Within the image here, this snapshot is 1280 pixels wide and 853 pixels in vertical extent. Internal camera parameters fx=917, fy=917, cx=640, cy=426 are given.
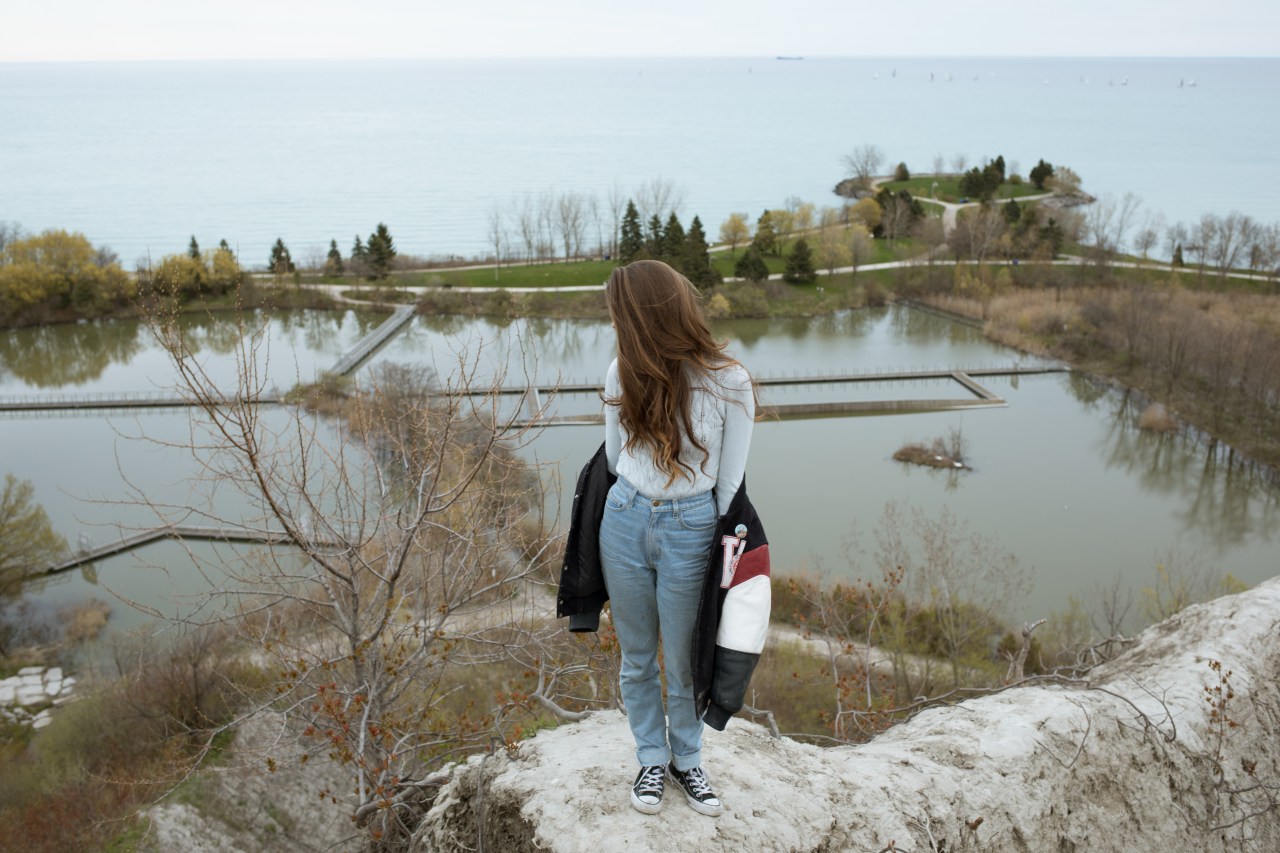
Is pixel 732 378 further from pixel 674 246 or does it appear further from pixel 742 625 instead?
pixel 674 246

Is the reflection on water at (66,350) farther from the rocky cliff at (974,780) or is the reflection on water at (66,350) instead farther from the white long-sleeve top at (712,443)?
the white long-sleeve top at (712,443)

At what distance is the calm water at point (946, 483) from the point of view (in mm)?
17828

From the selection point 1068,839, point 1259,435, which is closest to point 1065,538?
point 1259,435

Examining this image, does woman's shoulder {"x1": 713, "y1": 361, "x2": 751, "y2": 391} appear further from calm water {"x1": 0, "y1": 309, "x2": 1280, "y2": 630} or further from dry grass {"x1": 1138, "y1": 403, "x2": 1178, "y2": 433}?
dry grass {"x1": 1138, "y1": 403, "x2": 1178, "y2": 433}

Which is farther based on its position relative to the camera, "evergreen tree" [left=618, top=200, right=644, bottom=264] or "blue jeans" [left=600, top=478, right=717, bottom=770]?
"evergreen tree" [left=618, top=200, right=644, bottom=264]

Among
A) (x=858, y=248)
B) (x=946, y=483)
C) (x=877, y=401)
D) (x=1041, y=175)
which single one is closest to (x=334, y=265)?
(x=858, y=248)

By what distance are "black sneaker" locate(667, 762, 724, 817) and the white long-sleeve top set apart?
945 millimetres

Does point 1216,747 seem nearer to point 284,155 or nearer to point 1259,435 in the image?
point 1259,435

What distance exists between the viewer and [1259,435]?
2389cm

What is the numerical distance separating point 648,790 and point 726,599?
737mm

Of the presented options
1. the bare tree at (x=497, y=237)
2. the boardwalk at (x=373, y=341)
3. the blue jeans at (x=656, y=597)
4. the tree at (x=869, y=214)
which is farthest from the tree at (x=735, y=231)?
the blue jeans at (x=656, y=597)

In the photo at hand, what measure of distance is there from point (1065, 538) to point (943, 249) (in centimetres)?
2788

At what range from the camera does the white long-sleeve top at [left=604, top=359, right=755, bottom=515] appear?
259 centimetres

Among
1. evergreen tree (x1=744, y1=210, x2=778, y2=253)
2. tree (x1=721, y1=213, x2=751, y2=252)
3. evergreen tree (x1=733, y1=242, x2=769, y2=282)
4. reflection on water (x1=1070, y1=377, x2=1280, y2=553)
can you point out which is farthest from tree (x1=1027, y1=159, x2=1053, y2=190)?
reflection on water (x1=1070, y1=377, x2=1280, y2=553)
